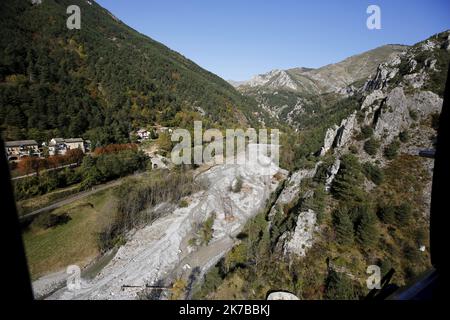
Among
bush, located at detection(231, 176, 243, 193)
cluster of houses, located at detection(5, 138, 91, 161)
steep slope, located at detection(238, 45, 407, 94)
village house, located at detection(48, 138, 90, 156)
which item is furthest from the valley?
steep slope, located at detection(238, 45, 407, 94)

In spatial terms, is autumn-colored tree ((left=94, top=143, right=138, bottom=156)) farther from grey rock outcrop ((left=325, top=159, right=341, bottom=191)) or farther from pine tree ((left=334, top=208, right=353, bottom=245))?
pine tree ((left=334, top=208, right=353, bottom=245))

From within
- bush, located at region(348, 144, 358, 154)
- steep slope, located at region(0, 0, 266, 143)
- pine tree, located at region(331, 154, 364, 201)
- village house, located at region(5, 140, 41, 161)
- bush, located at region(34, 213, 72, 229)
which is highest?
steep slope, located at region(0, 0, 266, 143)

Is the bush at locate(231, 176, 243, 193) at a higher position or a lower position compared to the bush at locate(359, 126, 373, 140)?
lower

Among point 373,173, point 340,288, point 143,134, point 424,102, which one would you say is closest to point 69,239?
point 340,288

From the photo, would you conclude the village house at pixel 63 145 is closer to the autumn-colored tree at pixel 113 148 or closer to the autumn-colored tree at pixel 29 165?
the autumn-colored tree at pixel 113 148

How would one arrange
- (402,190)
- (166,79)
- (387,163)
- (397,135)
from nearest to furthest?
(402,190) → (387,163) → (397,135) → (166,79)
